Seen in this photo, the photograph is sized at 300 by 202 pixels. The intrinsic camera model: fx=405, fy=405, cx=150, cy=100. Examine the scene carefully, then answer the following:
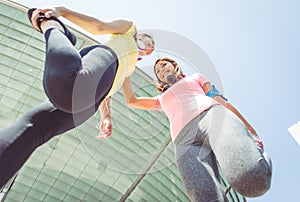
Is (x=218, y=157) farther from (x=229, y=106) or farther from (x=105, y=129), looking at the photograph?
(x=105, y=129)

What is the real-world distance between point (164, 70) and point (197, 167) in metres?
0.82

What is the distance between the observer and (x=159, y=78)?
2496mm

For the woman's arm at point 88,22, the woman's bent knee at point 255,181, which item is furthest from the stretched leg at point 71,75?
the woman's bent knee at point 255,181

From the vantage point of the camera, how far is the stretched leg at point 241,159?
5.09ft

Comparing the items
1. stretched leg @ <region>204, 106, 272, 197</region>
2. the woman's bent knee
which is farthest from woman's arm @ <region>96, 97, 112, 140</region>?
the woman's bent knee

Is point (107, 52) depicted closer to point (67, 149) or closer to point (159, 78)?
point (159, 78)

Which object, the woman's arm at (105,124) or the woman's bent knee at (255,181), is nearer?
the woman's bent knee at (255,181)

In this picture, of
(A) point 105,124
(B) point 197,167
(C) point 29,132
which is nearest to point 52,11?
(C) point 29,132

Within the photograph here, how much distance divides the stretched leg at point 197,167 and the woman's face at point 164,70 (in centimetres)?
54

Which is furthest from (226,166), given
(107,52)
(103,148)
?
(103,148)

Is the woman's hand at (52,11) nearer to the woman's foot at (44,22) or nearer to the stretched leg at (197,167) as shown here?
the woman's foot at (44,22)

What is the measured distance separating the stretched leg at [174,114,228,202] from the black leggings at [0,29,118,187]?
46 centimetres

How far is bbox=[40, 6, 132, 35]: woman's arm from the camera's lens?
1855mm

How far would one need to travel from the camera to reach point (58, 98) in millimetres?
1668
